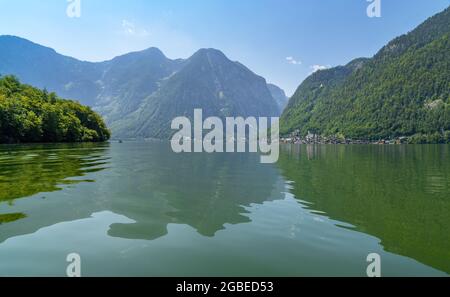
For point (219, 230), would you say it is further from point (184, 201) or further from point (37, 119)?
point (37, 119)

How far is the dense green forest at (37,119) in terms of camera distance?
103 m

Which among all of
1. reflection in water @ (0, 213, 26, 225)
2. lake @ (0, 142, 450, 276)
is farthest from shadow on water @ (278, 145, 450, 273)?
reflection in water @ (0, 213, 26, 225)

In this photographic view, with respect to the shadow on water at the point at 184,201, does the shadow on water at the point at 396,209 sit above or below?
below

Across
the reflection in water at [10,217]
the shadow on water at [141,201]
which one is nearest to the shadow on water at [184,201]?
the shadow on water at [141,201]

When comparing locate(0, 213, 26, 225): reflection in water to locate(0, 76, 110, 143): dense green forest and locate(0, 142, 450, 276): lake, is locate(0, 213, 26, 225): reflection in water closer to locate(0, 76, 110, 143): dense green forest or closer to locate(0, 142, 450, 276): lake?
locate(0, 142, 450, 276): lake

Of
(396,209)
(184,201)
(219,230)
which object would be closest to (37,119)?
(184,201)

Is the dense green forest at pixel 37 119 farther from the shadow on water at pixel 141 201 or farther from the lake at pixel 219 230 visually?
the lake at pixel 219 230

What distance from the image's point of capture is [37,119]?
113 meters

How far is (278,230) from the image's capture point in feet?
47.4

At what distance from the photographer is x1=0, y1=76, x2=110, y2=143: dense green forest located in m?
103

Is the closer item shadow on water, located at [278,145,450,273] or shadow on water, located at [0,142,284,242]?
shadow on water, located at [278,145,450,273]

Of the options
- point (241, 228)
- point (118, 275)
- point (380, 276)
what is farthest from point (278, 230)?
point (118, 275)

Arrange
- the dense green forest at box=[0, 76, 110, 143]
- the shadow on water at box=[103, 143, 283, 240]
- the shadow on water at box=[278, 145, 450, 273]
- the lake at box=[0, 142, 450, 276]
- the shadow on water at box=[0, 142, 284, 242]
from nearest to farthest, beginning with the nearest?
the lake at box=[0, 142, 450, 276] < the shadow on water at box=[278, 145, 450, 273] < the shadow on water at box=[0, 142, 284, 242] < the shadow on water at box=[103, 143, 283, 240] < the dense green forest at box=[0, 76, 110, 143]
